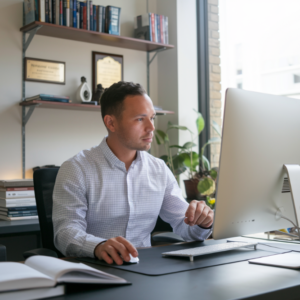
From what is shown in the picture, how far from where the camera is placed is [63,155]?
9.77ft

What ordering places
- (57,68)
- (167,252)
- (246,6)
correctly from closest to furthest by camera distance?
1. (167,252)
2. (57,68)
3. (246,6)

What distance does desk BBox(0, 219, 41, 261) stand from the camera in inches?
86.0

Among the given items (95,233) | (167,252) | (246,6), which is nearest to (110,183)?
(95,233)

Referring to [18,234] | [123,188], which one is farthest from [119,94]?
[18,234]

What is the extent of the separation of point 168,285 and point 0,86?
2.23m

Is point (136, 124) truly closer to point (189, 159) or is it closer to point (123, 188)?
point (123, 188)

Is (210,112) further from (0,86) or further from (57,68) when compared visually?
(0,86)

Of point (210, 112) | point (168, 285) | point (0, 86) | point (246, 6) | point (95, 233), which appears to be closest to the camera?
point (168, 285)

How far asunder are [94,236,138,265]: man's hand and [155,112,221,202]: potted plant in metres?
1.81

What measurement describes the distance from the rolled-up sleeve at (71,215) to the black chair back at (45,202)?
0.59 feet

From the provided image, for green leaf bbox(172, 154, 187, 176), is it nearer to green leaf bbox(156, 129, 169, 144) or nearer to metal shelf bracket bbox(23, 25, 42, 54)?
green leaf bbox(156, 129, 169, 144)

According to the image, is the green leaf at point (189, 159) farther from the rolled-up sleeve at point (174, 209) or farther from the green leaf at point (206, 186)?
the rolled-up sleeve at point (174, 209)

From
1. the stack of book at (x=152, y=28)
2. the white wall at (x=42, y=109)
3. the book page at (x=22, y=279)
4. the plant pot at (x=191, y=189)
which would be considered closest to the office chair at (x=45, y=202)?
the book page at (x=22, y=279)

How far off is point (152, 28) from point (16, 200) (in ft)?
5.62
